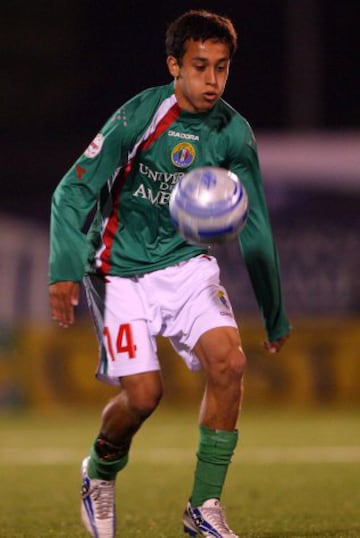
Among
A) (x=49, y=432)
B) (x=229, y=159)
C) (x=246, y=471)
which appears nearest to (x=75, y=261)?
(x=229, y=159)

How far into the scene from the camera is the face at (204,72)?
5.33m

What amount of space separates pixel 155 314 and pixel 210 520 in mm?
891

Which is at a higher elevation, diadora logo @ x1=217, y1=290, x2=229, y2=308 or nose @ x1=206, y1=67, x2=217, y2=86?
nose @ x1=206, y1=67, x2=217, y2=86

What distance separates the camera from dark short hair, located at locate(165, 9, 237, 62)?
5371mm

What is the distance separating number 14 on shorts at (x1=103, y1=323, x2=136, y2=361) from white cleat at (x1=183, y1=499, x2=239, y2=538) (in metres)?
0.68

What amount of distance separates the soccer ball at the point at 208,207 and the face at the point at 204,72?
13.5 inches

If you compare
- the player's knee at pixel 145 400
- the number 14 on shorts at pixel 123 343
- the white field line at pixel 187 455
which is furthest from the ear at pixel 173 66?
the white field line at pixel 187 455

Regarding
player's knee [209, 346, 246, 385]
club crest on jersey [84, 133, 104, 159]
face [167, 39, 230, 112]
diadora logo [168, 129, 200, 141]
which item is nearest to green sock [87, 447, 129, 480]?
player's knee [209, 346, 246, 385]

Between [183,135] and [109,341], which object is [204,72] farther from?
[109,341]

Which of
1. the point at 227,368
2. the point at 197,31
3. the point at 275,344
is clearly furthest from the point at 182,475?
the point at 197,31

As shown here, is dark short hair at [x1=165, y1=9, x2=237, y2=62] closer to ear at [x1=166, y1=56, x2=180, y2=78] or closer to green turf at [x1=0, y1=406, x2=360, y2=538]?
ear at [x1=166, y1=56, x2=180, y2=78]

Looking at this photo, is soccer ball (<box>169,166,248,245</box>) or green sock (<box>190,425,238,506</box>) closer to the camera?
soccer ball (<box>169,166,248,245</box>)

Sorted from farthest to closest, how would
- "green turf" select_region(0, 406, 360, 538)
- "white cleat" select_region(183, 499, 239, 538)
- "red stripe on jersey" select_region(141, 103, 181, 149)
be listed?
"green turf" select_region(0, 406, 360, 538), "red stripe on jersey" select_region(141, 103, 181, 149), "white cleat" select_region(183, 499, 239, 538)

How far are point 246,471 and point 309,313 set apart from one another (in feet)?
17.1
